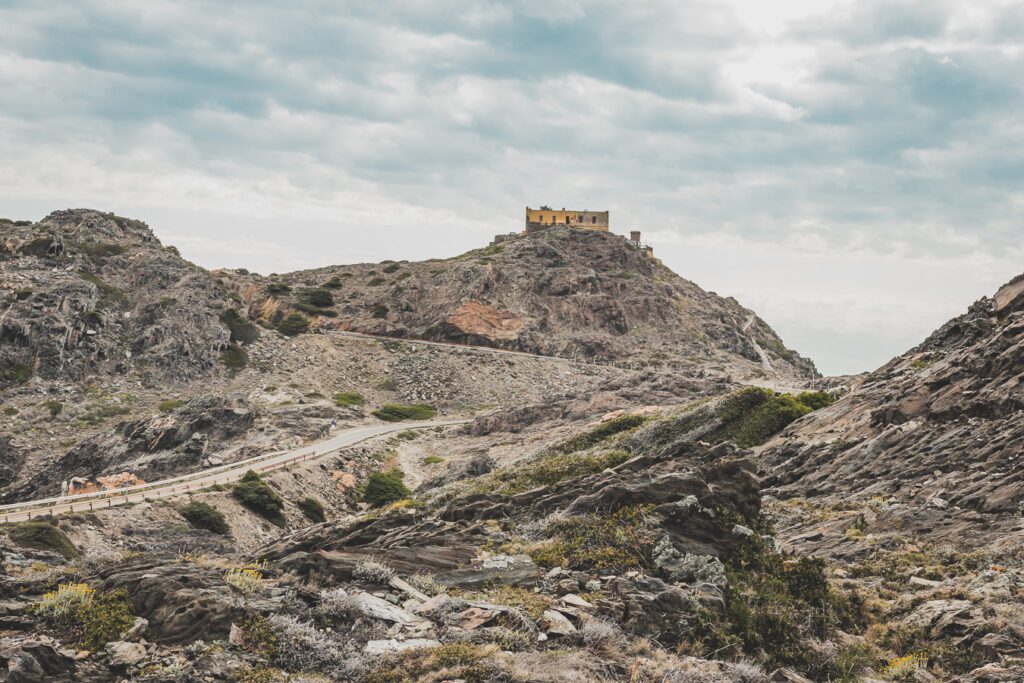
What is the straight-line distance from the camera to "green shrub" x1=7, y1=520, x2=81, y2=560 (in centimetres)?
2989

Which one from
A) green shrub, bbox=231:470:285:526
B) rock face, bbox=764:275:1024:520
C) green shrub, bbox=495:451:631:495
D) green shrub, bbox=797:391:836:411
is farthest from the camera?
green shrub, bbox=231:470:285:526

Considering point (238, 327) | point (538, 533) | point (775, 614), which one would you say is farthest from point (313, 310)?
point (775, 614)

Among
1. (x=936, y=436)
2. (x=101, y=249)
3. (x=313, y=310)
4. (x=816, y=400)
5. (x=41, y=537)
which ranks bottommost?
(x=41, y=537)

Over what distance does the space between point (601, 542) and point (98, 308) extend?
87076 mm

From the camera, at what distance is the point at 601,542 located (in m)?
16.3

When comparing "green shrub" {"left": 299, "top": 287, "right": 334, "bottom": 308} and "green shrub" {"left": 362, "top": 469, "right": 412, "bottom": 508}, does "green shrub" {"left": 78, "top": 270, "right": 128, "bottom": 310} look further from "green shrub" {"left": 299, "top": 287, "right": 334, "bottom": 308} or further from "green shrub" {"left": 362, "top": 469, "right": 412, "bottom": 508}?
"green shrub" {"left": 362, "top": 469, "right": 412, "bottom": 508}

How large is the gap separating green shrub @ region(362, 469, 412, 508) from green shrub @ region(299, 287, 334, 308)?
70142 millimetres

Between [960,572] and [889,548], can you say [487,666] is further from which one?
[889,548]

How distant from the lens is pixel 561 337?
11038cm

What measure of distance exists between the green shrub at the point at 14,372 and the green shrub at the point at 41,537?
49912 millimetres

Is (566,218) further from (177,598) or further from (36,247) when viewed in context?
(177,598)

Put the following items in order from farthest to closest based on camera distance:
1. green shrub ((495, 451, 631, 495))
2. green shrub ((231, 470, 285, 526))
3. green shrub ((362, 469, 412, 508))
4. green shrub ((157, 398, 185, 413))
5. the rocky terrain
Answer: green shrub ((157, 398, 185, 413))
green shrub ((362, 469, 412, 508))
green shrub ((231, 470, 285, 526))
green shrub ((495, 451, 631, 495))
the rocky terrain

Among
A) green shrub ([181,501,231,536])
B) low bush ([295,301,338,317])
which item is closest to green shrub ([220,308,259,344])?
low bush ([295,301,338,317])

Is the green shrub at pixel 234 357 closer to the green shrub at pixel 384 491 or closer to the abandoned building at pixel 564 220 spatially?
the green shrub at pixel 384 491
